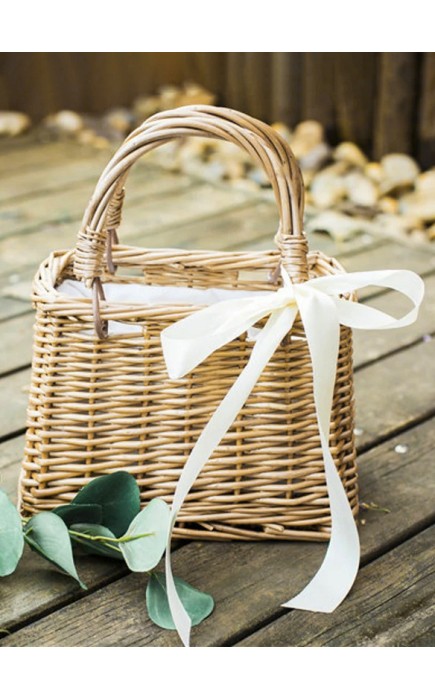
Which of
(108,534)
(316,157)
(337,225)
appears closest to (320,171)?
(316,157)

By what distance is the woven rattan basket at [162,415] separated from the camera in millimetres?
1196

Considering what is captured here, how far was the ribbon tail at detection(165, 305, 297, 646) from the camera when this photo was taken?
113 centimetres

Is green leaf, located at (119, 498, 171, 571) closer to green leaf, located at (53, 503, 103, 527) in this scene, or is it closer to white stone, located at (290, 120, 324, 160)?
green leaf, located at (53, 503, 103, 527)

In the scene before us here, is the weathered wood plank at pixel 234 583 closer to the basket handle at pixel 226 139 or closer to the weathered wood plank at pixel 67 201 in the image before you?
the basket handle at pixel 226 139

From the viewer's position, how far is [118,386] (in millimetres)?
1219

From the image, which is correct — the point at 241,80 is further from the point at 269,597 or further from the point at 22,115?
the point at 269,597

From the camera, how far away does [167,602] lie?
3.73 feet

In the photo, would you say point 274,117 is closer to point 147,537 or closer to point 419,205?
point 419,205

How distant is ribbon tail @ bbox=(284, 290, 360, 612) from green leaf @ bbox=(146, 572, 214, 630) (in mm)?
95

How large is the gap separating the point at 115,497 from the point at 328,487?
0.26 meters

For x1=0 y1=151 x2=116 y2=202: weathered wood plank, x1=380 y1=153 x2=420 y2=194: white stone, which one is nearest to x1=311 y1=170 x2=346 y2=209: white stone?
x1=380 y1=153 x2=420 y2=194: white stone

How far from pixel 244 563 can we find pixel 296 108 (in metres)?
2.08

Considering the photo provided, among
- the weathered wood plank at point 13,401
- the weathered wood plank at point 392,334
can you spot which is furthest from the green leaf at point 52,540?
the weathered wood plank at point 392,334
